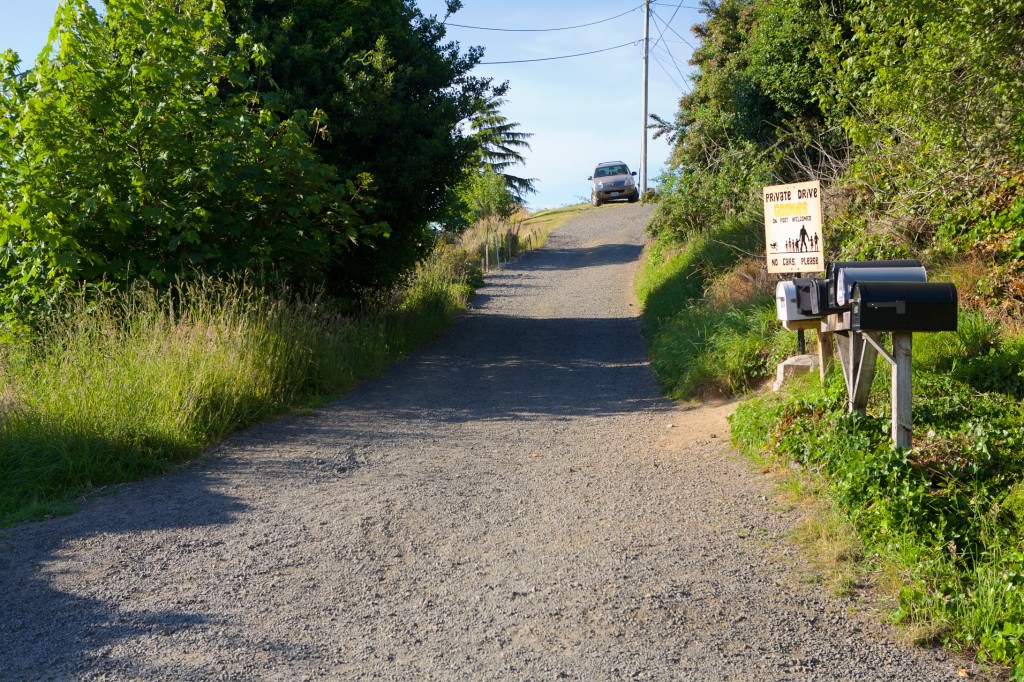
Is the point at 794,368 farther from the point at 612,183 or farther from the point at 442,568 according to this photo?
the point at 612,183

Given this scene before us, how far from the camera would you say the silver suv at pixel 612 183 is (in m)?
43.8

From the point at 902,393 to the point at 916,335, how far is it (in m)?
2.45

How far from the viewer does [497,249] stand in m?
30.5

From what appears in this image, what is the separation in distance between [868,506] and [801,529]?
435 mm

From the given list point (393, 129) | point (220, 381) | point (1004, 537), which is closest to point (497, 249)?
point (393, 129)

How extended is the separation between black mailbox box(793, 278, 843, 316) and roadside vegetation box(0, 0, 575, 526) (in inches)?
208

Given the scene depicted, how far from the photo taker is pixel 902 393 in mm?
6105

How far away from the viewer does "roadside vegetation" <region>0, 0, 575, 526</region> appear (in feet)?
26.2

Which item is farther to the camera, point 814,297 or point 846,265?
point 814,297

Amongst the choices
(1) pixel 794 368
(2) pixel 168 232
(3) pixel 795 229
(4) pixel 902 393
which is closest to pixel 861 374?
(4) pixel 902 393

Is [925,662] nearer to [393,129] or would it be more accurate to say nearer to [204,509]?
[204,509]

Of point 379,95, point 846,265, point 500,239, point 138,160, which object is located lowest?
point 846,265

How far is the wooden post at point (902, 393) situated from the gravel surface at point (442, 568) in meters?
0.93

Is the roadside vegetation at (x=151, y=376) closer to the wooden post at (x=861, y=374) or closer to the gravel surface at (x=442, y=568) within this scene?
the gravel surface at (x=442, y=568)
